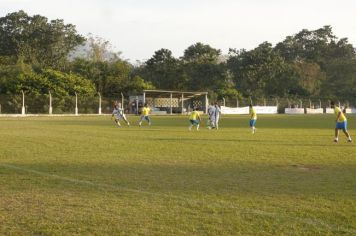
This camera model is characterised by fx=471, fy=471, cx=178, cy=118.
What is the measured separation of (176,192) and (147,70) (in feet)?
250

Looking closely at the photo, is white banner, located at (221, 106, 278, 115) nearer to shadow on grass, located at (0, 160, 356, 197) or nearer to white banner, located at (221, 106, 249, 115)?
white banner, located at (221, 106, 249, 115)

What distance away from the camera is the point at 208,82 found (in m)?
81.5

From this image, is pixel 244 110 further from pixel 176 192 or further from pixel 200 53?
pixel 176 192

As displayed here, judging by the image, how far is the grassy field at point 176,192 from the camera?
20.4 ft

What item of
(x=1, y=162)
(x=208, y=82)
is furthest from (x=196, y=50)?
(x=1, y=162)

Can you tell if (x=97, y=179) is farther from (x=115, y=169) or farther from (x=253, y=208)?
(x=253, y=208)

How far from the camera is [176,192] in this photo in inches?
328

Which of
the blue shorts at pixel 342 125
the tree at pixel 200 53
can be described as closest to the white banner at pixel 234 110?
the tree at pixel 200 53

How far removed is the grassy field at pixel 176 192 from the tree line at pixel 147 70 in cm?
4832

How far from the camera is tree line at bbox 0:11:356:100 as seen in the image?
210 feet

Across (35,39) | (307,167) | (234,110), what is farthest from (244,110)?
(307,167)

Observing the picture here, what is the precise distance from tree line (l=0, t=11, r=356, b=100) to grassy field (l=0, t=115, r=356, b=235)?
48317 mm

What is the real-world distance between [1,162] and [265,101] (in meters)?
67.2

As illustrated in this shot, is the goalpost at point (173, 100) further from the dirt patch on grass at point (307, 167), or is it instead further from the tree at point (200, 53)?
the dirt patch on grass at point (307, 167)
